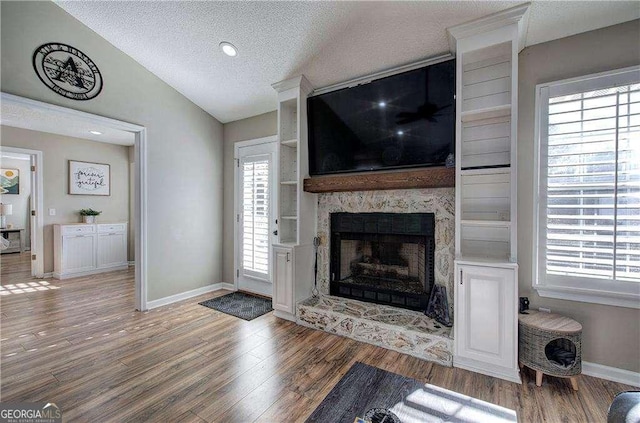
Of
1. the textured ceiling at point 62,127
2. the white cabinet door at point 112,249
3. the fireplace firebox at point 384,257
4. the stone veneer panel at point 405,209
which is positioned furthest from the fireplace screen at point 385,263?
the white cabinet door at point 112,249

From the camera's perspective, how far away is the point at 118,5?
8.25 feet

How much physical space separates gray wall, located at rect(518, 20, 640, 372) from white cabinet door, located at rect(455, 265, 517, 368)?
1.45 ft

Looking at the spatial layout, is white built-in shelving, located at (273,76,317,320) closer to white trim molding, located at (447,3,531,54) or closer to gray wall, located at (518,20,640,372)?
white trim molding, located at (447,3,531,54)

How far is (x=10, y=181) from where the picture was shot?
6945 mm

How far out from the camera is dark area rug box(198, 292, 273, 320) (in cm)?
327

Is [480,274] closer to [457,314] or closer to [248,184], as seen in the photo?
[457,314]

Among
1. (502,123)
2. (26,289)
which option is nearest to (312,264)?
(502,123)

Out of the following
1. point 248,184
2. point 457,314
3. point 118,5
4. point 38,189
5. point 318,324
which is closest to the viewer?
point 457,314

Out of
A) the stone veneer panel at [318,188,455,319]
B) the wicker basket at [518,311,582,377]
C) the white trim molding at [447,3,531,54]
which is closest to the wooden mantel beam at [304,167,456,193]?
the stone veneer panel at [318,188,455,319]

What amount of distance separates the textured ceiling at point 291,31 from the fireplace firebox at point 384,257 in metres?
1.58

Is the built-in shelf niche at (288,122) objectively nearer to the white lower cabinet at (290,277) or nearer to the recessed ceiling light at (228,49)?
the recessed ceiling light at (228,49)

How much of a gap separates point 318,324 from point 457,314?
4.45 feet

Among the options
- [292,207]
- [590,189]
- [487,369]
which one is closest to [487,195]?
[590,189]

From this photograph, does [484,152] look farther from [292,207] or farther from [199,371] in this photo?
[199,371]
